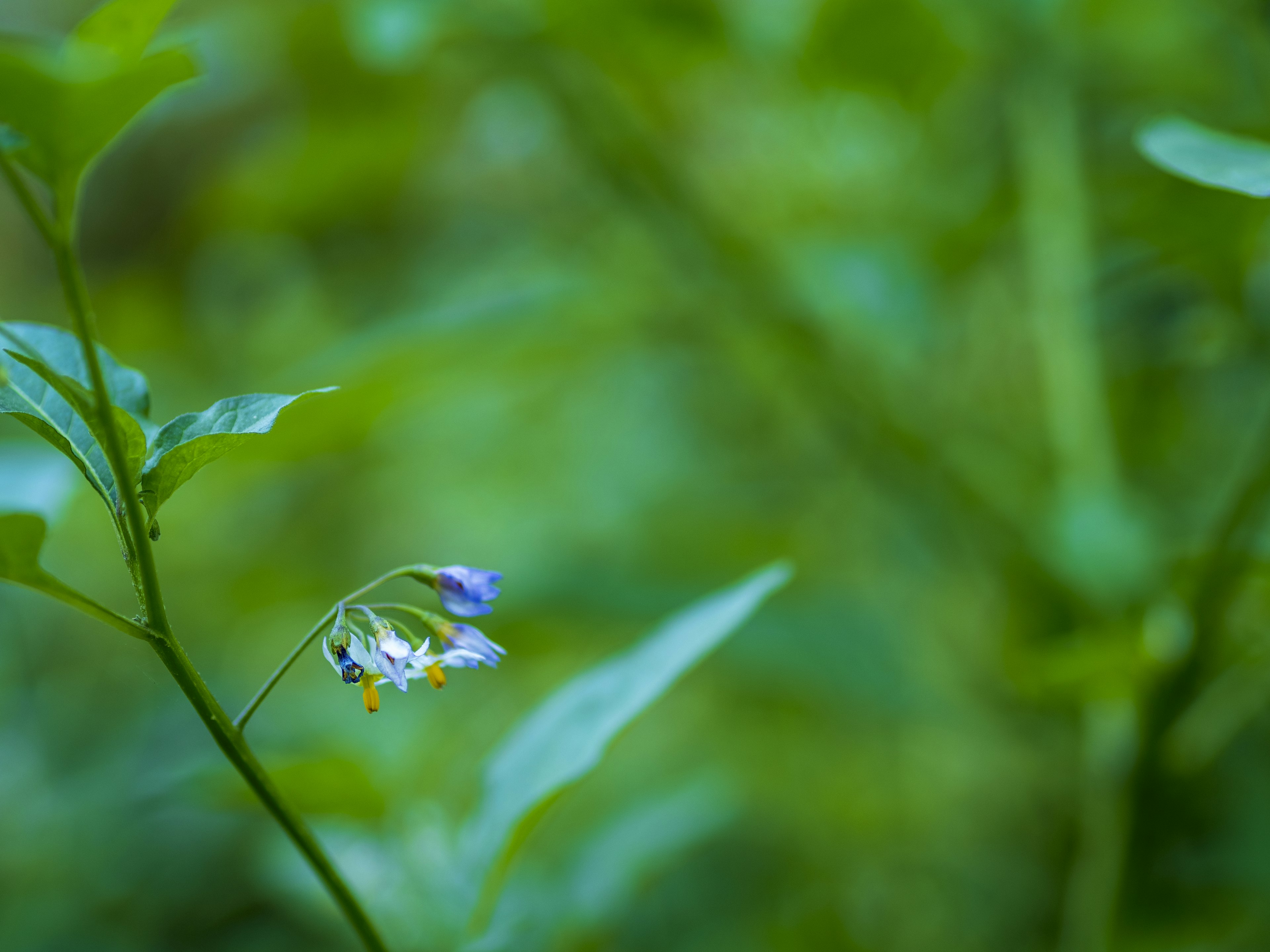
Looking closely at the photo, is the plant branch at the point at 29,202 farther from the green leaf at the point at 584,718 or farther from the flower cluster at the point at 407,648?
the green leaf at the point at 584,718

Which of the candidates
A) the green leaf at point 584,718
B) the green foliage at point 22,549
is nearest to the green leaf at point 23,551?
the green foliage at point 22,549

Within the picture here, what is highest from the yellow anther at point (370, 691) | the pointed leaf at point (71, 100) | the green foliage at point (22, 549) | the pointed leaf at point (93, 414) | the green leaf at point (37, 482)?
the green leaf at point (37, 482)

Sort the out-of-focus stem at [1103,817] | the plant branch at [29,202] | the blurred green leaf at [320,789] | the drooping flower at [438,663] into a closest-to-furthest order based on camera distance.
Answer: the plant branch at [29,202] → the drooping flower at [438,663] → the blurred green leaf at [320,789] → the out-of-focus stem at [1103,817]

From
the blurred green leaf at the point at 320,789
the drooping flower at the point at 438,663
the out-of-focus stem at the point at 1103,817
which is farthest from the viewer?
the out-of-focus stem at the point at 1103,817

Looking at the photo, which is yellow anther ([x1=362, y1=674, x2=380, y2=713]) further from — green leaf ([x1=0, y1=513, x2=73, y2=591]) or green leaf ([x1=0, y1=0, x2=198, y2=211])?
green leaf ([x1=0, y1=0, x2=198, y2=211])

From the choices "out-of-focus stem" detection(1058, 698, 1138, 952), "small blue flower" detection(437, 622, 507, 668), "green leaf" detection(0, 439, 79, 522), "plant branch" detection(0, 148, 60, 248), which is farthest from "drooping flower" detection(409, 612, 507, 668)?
"out-of-focus stem" detection(1058, 698, 1138, 952)

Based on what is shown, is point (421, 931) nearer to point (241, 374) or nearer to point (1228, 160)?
point (1228, 160)
